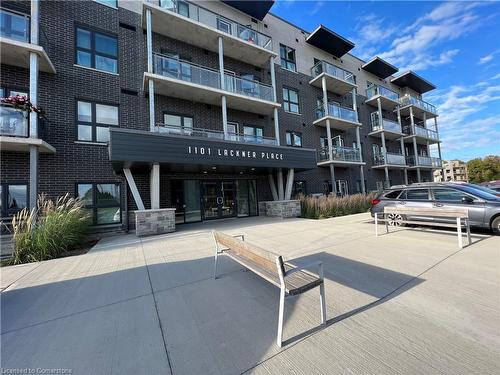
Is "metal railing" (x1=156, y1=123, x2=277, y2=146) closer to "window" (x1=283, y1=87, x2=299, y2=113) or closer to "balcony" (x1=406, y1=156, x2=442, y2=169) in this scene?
"window" (x1=283, y1=87, x2=299, y2=113)

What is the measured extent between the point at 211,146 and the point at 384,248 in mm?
7620

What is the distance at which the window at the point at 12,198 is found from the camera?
825 cm

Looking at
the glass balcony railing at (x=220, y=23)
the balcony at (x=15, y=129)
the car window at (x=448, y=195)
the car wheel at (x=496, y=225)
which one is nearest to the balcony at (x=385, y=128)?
the glass balcony railing at (x=220, y=23)

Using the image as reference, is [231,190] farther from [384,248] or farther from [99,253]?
[384,248]

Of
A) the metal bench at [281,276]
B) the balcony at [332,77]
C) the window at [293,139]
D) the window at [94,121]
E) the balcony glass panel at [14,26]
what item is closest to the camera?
the metal bench at [281,276]

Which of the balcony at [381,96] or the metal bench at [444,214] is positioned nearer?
the metal bench at [444,214]

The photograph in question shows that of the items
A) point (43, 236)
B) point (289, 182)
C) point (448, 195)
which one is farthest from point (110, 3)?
point (448, 195)

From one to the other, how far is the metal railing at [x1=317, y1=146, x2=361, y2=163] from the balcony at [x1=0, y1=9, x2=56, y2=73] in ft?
55.5

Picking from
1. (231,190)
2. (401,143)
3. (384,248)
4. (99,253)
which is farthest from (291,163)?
(401,143)

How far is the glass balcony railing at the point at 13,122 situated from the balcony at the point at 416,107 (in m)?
30.1

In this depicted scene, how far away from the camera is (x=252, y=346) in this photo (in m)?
2.19

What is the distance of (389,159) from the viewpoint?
20828 mm

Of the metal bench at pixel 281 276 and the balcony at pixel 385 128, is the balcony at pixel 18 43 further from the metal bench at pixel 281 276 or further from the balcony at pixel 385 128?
the balcony at pixel 385 128

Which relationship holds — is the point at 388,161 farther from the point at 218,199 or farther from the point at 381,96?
the point at 218,199
